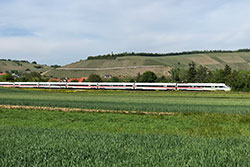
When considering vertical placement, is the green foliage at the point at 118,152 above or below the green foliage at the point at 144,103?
above

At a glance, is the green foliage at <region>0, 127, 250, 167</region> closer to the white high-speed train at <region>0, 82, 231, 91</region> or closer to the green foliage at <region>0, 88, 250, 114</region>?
the green foliage at <region>0, 88, 250, 114</region>

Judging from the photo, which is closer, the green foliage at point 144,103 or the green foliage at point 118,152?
the green foliage at point 118,152

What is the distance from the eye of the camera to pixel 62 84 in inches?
4109

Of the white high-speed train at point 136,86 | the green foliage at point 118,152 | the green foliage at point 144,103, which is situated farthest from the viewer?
the white high-speed train at point 136,86

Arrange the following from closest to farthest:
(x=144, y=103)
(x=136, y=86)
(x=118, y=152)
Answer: (x=118, y=152), (x=144, y=103), (x=136, y=86)

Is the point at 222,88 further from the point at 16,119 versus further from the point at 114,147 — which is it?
the point at 114,147

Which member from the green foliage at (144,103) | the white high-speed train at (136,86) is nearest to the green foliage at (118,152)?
the green foliage at (144,103)

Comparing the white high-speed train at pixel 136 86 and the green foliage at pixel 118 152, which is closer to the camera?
the green foliage at pixel 118 152

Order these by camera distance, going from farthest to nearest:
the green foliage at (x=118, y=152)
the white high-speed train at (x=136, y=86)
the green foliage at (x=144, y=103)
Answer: the white high-speed train at (x=136, y=86) < the green foliage at (x=144, y=103) < the green foliage at (x=118, y=152)

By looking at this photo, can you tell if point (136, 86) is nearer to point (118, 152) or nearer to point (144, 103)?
point (144, 103)

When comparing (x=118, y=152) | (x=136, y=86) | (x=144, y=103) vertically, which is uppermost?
(x=118, y=152)

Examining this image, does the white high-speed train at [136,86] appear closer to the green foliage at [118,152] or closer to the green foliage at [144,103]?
the green foliage at [144,103]

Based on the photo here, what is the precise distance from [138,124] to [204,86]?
233 feet

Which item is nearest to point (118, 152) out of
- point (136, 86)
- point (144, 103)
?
point (144, 103)
